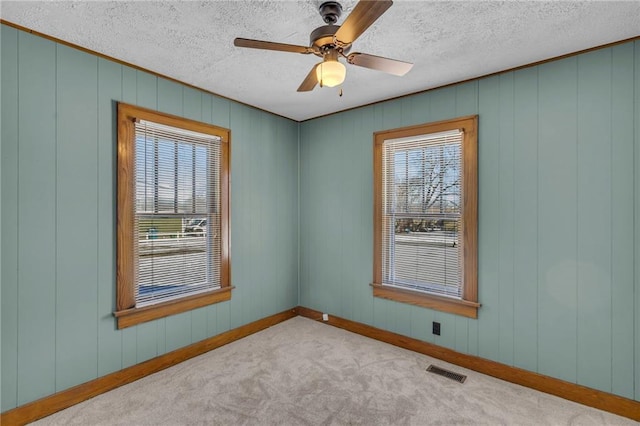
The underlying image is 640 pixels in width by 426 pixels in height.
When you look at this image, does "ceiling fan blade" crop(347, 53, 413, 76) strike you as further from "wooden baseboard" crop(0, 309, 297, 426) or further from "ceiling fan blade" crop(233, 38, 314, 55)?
"wooden baseboard" crop(0, 309, 297, 426)

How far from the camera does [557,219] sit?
2.62 metres

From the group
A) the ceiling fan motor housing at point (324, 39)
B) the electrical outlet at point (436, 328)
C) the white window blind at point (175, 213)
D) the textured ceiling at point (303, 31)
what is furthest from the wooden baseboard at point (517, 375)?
the ceiling fan motor housing at point (324, 39)

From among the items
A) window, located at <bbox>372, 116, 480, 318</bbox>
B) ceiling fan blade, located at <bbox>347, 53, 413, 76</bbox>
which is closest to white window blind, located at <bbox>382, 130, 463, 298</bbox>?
window, located at <bbox>372, 116, 480, 318</bbox>

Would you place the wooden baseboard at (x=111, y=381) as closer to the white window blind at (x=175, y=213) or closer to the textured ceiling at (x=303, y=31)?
the white window blind at (x=175, y=213)

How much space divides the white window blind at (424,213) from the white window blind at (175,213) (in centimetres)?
195

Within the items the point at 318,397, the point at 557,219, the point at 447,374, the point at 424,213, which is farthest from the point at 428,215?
the point at 318,397

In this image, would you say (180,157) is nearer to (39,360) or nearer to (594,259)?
(39,360)

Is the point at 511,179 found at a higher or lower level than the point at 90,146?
lower

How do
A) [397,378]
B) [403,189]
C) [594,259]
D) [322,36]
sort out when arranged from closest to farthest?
[322,36] < [594,259] < [397,378] < [403,189]

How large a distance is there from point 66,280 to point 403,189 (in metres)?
3.16

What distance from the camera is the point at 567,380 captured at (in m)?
2.55

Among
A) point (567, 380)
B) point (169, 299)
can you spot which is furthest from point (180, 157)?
point (567, 380)

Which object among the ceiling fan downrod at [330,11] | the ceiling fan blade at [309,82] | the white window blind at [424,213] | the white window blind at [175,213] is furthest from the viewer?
the white window blind at [424,213]

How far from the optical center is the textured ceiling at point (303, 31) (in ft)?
6.48
